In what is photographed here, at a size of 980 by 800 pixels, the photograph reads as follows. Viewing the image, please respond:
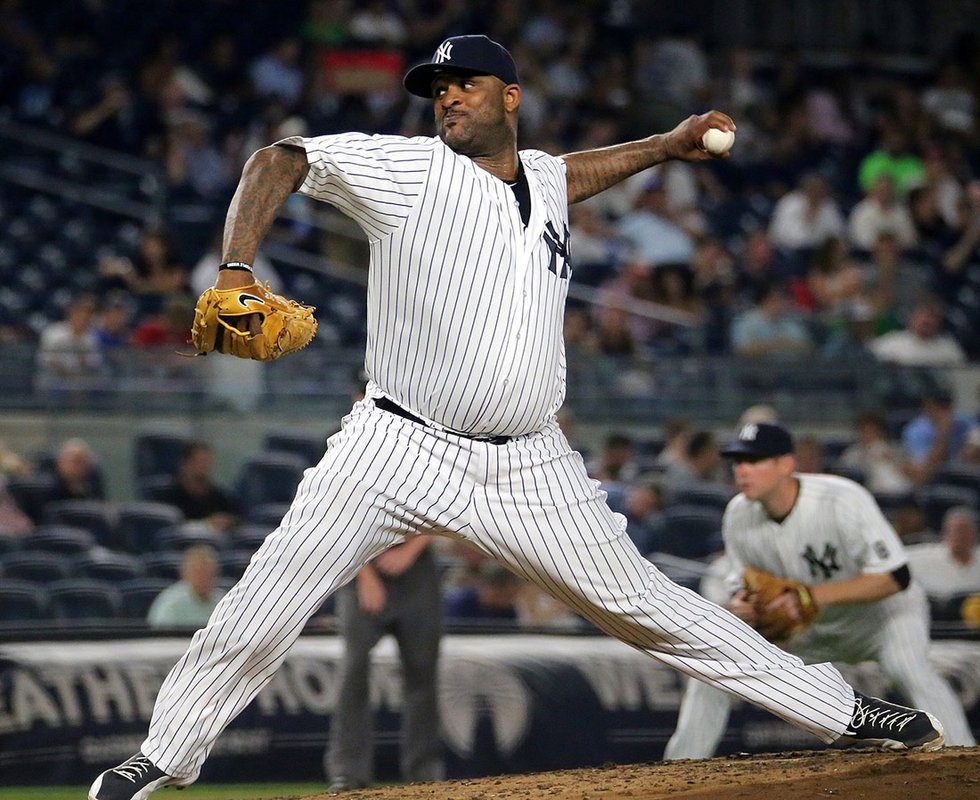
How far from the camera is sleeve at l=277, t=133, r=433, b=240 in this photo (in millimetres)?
3523

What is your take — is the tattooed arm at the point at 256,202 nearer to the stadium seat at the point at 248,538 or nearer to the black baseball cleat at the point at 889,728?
the black baseball cleat at the point at 889,728

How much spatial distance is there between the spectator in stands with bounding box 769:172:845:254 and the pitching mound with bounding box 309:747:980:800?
8.09 m

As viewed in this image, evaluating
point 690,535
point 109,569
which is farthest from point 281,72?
point 690,535

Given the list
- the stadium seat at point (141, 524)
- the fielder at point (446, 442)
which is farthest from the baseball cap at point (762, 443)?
the stadium seat at point (141, 524)

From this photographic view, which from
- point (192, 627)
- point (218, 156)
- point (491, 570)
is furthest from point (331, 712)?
point (218, 156)

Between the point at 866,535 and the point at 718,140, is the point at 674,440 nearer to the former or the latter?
the point at 866,535

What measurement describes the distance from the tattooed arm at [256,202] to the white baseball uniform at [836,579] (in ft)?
8.84

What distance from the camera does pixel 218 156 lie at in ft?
38.0

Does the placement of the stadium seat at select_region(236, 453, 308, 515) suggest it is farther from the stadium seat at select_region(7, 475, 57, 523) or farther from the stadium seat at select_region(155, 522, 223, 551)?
the stadium seat at select_region(7, 475, 57, 523)

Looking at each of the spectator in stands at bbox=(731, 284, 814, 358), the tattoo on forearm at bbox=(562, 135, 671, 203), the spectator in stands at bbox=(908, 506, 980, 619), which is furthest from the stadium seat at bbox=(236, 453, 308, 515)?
the tattoo on forearm at bbox=(562, 135, 671, 203)

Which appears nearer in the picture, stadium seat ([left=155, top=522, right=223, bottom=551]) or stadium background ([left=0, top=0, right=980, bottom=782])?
stadium seat ([left=155, top=522, right=223, bottom=551])

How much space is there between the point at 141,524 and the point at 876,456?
4274 mm

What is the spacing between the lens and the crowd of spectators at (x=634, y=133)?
10453mm

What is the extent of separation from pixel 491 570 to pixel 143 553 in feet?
6.02
